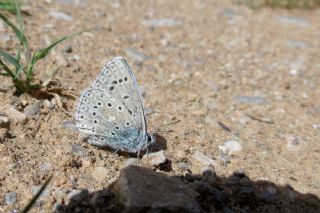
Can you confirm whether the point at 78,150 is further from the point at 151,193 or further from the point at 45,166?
the point at 151,193

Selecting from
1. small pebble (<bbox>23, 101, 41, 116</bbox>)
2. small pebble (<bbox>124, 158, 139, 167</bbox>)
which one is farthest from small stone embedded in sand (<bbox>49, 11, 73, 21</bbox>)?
small pebble (<bbox>124, 158, 139, 167</bbox>)

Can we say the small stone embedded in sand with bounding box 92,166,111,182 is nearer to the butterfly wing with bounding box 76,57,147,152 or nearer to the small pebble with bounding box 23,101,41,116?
the butterfly wing with bounding box 76,57,147,152

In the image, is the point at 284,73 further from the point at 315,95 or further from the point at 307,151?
the point at 307,151

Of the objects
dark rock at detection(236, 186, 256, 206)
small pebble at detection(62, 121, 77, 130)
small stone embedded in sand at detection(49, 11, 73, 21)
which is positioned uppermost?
small stone embedded in sand at detection(49, 11, 73, 21)

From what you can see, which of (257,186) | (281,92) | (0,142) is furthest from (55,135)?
(281,92)

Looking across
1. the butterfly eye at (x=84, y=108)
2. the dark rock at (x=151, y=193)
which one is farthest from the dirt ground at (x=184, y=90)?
the dark rock at (x=151, y=193)

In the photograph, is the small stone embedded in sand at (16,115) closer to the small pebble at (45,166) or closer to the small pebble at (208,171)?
the small pebble at (45,166)
